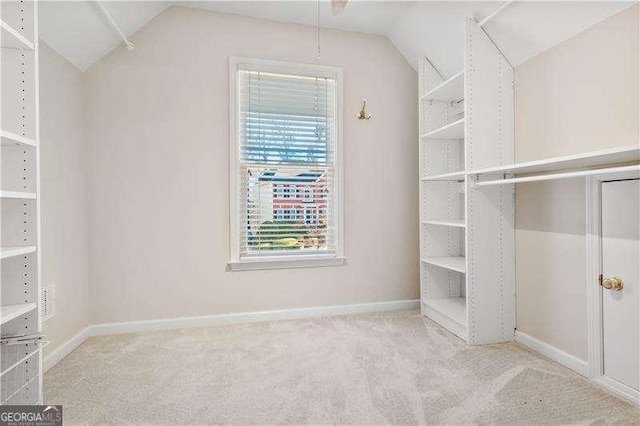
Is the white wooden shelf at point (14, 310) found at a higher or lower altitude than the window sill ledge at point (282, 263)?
higher

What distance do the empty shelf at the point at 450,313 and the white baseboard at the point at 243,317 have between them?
36 cm

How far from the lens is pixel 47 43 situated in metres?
2.30

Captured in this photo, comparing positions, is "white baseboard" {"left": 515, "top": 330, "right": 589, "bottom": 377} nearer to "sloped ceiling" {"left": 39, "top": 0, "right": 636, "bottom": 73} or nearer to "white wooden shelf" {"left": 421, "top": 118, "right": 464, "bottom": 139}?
"white wooden shelf" {"left": 421, "top": 118, "right": 464, "bottom": 139}

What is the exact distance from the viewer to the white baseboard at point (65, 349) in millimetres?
2268

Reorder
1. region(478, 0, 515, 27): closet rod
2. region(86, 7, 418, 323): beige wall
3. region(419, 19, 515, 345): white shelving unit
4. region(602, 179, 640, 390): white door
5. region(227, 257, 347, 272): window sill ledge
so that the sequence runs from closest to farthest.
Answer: region(602, 179, 640, 390): white door < region(478, 0, 515, 27): closet rod < region(419, 19, 515, 345): white shelving unit < region(86, 7, 418, 323): beige wall < region(227, 257, 347, 272): window sill ledge

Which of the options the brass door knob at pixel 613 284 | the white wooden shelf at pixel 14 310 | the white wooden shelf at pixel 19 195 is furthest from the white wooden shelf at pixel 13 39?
the brass door knob at pixel 613 284

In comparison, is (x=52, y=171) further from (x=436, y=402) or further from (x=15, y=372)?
(x=436, y=402)

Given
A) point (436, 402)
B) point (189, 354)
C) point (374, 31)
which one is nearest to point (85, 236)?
point (189, 354)

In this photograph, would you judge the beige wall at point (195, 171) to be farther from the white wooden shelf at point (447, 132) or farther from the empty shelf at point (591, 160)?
the empty shelf at point (591, 160)

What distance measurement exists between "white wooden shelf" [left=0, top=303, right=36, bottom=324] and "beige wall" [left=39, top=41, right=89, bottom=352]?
0.84 m

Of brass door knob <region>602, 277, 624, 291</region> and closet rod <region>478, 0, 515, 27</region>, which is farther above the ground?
closet rod <region>478, 0, 515, 27</region>

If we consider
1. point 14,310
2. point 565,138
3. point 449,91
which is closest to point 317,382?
point 14,310

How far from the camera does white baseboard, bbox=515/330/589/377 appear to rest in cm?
211

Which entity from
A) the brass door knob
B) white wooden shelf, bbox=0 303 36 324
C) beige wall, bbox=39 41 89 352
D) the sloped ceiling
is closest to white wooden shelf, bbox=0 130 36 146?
white wooden shelf, bbox=0 303 36 324
